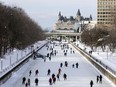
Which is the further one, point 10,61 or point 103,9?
point 103,9

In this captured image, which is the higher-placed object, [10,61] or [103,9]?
[103,9]

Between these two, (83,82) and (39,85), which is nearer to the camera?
(39,85)

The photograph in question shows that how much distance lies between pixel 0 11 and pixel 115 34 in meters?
14.1

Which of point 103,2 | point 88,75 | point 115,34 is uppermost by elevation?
point 103,2

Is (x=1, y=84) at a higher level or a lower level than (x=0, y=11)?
lower

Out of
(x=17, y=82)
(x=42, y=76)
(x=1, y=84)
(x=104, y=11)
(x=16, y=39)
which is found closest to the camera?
(x=1, y=84)

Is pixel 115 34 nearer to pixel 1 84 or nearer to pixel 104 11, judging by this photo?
pixel 1 84

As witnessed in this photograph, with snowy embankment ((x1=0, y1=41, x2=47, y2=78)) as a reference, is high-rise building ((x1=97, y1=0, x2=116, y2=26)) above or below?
above

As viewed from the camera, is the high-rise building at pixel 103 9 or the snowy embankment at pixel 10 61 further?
the high-rise building at pixel 103 9

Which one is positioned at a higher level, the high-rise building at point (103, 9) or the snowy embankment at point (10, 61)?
the high-rise building at point (103, 9)

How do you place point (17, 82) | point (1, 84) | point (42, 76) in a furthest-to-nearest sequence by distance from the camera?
point (42, 76) → point (17, 82) → point (1, 84)

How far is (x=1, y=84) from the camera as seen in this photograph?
28625 mm

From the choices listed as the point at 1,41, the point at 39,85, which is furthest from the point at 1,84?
the point at 1,41

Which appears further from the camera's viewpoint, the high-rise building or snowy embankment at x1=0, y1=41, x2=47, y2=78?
the high-rise building
